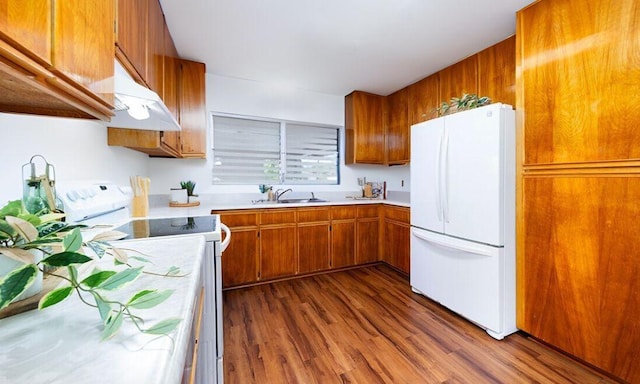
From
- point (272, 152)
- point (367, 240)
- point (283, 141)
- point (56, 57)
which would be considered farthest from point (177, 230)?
point (367, 240)

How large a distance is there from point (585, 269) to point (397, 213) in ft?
5.35

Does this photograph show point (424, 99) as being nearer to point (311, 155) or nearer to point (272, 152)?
point (311, 155)

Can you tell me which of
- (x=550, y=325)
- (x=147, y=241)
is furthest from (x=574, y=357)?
(x=147, y=241)

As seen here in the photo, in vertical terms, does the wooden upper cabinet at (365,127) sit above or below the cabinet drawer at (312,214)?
above

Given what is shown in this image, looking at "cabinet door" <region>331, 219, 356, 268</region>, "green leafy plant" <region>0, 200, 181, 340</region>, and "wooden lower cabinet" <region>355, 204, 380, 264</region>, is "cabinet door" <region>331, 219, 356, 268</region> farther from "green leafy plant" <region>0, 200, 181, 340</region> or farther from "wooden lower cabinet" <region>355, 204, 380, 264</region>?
"green leafy plant" <region>0, 200, 181, 340</region>

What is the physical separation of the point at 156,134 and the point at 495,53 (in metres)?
2.85

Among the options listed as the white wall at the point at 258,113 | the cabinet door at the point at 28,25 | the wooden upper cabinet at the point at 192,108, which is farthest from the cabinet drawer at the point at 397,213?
the cabinet door at the point at 28,25

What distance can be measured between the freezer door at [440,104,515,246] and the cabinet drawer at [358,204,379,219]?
1192 mm

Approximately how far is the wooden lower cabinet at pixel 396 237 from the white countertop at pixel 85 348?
261 centimetres

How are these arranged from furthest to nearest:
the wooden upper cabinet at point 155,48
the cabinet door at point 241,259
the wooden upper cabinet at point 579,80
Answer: the cabinet door at point 241,259, the wooden upper cabinet at point 155,48, the wooden upper cabinet at point 579,80

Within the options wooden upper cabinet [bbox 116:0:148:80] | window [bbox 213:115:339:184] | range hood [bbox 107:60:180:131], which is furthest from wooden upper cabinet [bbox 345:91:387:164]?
wooden upper cabinet [bbox 116:0:148:80]

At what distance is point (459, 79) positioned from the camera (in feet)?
8.42

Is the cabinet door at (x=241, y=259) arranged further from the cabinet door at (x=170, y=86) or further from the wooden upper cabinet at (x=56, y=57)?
the wooden upper cabinet at (x=56, y=57)

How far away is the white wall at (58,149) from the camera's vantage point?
2.89ft
